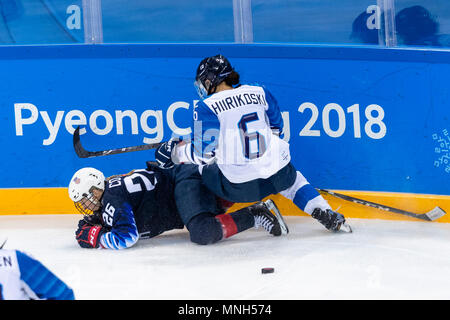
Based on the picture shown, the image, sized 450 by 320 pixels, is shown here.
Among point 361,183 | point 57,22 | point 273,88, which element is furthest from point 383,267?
point 57,22

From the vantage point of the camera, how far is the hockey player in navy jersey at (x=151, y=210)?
3.72 m

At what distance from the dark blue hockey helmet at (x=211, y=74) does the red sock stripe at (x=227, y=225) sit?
2.19 feet

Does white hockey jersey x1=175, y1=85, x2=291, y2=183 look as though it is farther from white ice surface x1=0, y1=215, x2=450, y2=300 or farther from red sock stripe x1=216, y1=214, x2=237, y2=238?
white ice surface x1=0, y1=215, x2=450, y2=300

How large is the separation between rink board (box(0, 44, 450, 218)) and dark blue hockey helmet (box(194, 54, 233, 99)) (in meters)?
0.61

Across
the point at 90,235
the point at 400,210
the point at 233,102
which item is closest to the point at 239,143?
the point at 233,102

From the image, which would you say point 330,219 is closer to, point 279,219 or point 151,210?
point 279,219

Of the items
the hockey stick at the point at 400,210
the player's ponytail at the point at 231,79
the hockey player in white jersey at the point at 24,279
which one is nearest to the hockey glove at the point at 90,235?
the player's ponytail at the point at 231,79

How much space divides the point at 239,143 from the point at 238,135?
0.14 feet

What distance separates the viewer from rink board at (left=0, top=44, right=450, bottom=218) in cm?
428

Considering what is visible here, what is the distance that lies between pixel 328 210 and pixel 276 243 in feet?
1.19

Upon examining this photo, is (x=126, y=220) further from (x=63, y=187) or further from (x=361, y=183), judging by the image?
(x=361, y=183)

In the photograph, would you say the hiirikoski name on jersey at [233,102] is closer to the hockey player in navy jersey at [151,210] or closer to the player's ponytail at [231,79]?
the player's ponytail at [231,79]

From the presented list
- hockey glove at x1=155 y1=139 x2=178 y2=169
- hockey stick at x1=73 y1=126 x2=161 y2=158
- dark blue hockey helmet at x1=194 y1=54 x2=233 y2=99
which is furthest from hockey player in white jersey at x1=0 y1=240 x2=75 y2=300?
hockey stick at x1=73 y1=126 x2=161 y2=158
